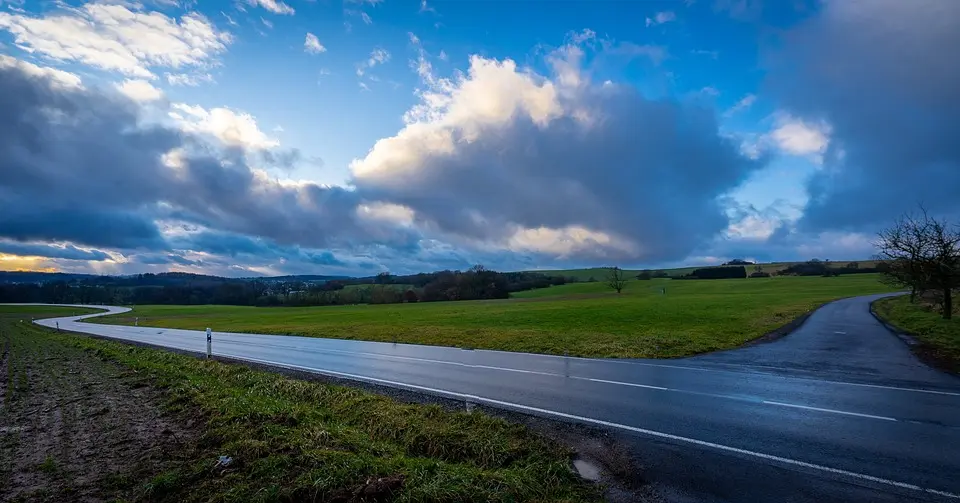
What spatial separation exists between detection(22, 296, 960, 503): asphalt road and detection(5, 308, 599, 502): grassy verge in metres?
1.66

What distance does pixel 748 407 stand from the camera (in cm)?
938

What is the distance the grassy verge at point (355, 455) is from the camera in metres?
4.99

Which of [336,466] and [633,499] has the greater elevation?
[336,466]

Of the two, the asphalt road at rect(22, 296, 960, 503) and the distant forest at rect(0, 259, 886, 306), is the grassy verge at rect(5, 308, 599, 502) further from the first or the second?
the distant forest at rect(0, 259, 886, 306)

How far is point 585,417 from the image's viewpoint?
8750 mm

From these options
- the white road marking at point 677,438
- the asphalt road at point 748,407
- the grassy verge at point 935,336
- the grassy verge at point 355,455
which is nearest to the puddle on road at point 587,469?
the grassy verge at point 355,455

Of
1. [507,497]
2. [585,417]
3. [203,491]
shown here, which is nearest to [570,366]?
[585,417]

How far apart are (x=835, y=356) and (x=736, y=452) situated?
535 inches

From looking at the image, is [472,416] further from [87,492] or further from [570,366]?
[570,366]

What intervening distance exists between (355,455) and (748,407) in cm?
770

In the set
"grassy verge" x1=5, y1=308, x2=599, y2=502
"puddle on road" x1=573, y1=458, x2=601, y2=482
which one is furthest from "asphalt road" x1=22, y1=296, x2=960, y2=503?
"grassy verge" x1=5, y1=308, x2=599, y2=502

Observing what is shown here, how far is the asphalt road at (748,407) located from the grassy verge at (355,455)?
1.66 m

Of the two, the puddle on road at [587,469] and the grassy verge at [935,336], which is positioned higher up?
the puddle on road at [587,469]

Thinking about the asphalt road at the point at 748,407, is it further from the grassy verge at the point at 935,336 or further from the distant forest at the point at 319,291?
the distant forest at the point at 319,291
